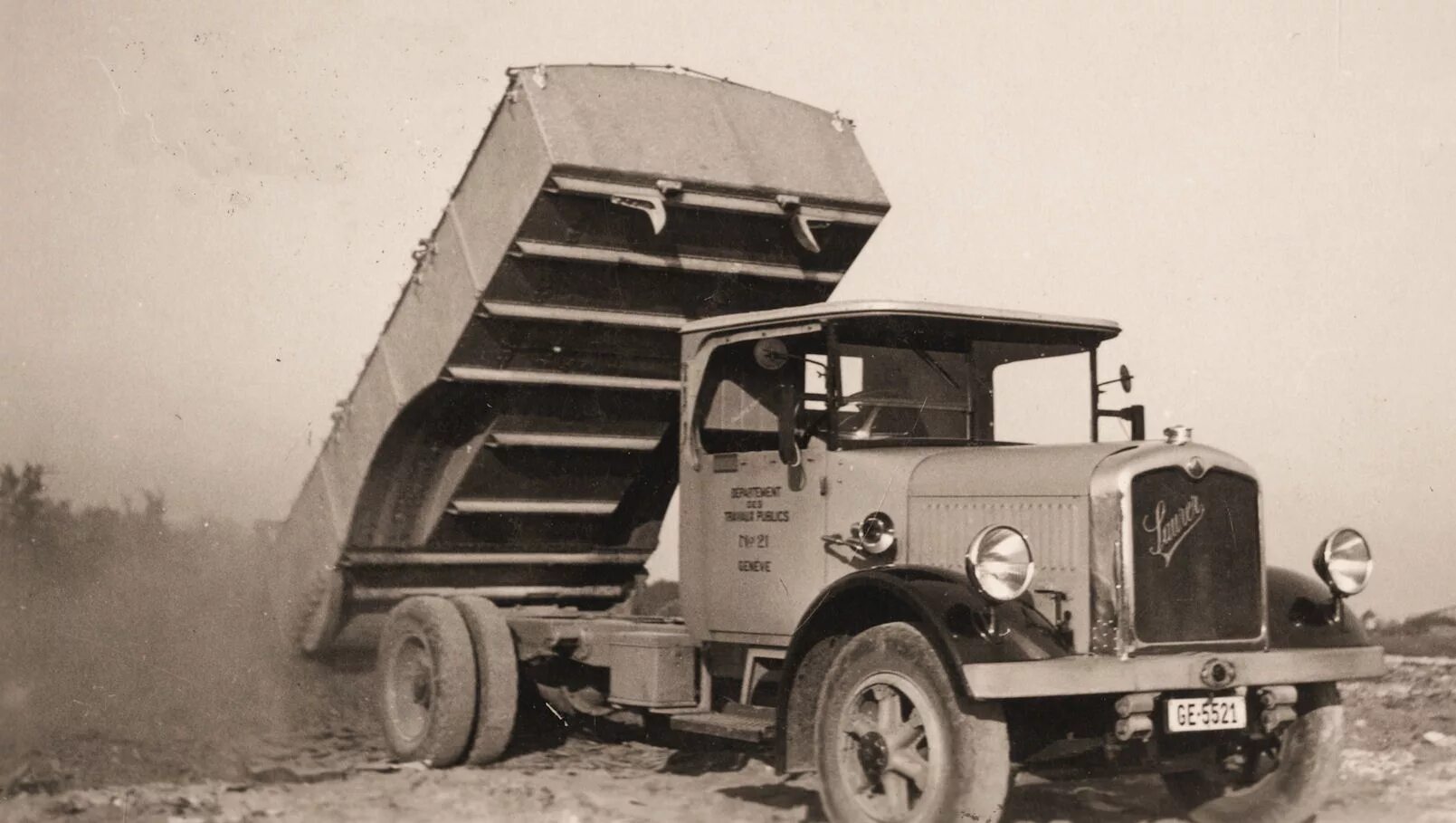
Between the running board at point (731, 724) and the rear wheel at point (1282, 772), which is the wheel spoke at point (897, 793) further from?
the rear wheel at point (1282, 772)

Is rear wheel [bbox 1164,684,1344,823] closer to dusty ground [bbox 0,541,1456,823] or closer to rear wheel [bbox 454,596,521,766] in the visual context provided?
dusty ground [bbox 0,541,1456,823]

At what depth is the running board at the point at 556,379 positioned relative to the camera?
7934 mm

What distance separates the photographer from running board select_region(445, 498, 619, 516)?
8.63 m

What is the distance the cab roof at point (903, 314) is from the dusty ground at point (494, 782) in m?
2.16

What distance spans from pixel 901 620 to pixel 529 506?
3.39 meters

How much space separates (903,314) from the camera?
659 centimetres

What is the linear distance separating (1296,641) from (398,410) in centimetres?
466

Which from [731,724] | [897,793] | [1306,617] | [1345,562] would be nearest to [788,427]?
[731,724]

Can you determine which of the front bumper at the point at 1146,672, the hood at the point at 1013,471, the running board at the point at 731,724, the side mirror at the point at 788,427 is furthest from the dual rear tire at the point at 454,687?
the front bumper at the point at 1146,672

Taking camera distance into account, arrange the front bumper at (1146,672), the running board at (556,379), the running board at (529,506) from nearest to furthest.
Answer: the front bumper at (1146,672), the running board at (556,379), the running board at (529,506)

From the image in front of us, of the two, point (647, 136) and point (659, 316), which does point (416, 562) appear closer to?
point (659, 316)

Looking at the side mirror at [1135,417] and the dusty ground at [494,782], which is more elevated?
the side mirror at [1135,417]

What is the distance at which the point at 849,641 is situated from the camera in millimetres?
6055

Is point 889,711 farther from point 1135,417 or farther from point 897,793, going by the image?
point 1135,417
